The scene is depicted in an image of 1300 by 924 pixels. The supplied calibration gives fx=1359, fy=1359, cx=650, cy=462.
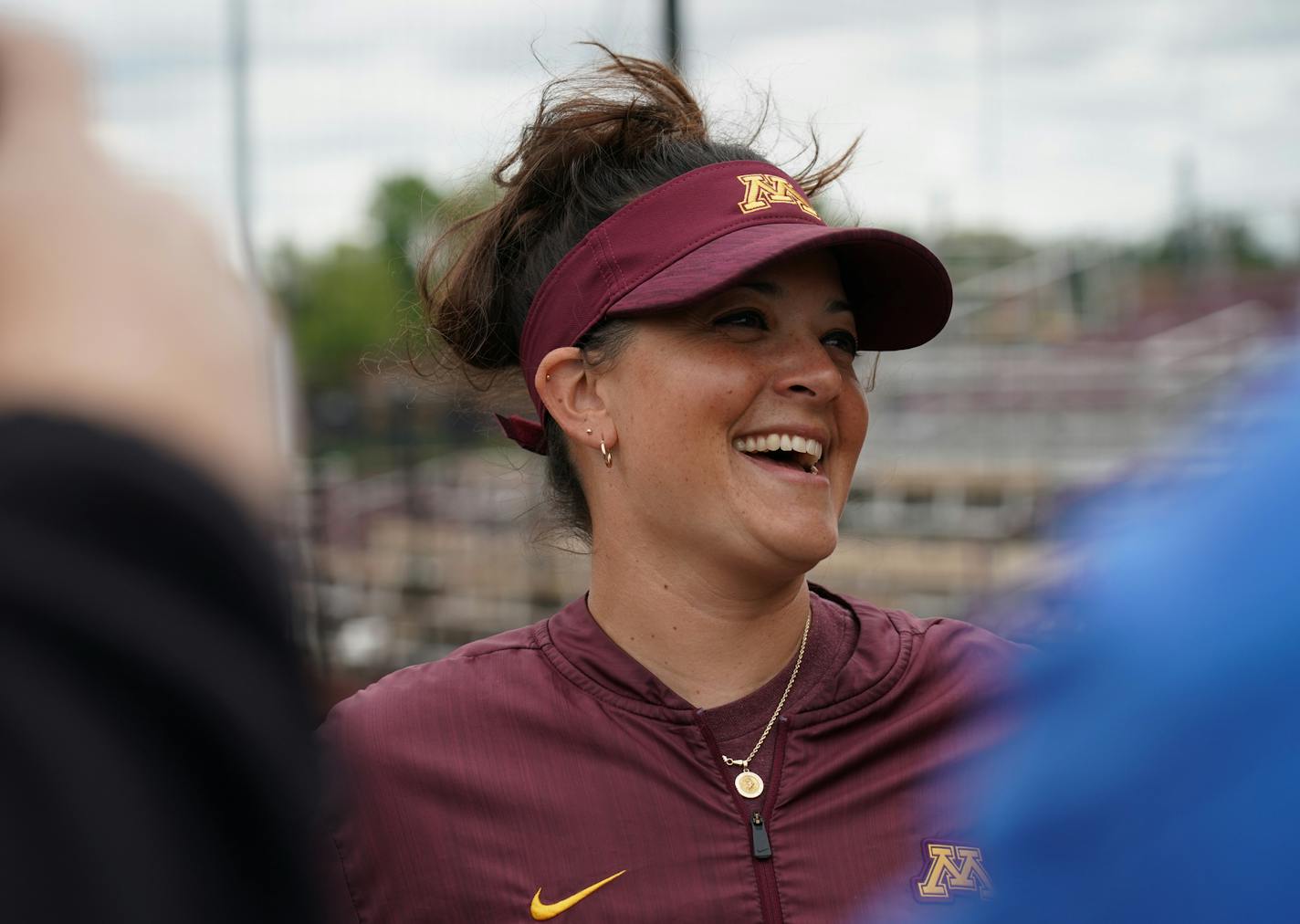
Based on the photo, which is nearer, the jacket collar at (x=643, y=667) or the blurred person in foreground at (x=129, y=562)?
the blurred person in foreground at (x=129, y=562)

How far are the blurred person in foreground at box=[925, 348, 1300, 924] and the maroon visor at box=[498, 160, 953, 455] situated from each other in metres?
1.28

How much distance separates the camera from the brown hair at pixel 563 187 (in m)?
2.24

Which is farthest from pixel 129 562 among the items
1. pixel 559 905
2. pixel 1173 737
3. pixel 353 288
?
pixel 353 288

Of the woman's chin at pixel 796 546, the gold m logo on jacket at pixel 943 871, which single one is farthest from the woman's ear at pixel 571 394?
the gold m logo on jacket at pixel 943 871

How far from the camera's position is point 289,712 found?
543 mm

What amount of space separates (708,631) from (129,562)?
161 centimetres

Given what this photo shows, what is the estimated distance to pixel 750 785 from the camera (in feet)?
6.16

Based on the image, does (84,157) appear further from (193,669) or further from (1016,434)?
(1016,434)

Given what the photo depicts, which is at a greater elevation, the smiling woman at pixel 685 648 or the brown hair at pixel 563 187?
the brown hair at pixel 563 187

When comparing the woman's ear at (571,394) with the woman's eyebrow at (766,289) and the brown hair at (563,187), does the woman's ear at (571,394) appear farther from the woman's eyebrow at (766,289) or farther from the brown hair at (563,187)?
the woman's eyebrow at (766,289)

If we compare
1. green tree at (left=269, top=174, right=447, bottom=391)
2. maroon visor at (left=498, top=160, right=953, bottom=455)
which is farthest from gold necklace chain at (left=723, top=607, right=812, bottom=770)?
green tree at (left=269, top=174, right=447, bottom=391)

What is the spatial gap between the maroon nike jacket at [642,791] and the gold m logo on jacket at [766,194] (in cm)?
68

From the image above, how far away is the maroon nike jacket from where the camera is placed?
5.93 ft

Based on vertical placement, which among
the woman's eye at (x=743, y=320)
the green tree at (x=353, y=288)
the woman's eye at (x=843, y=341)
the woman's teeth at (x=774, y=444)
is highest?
the woman's eye at (x=743, y=320)
